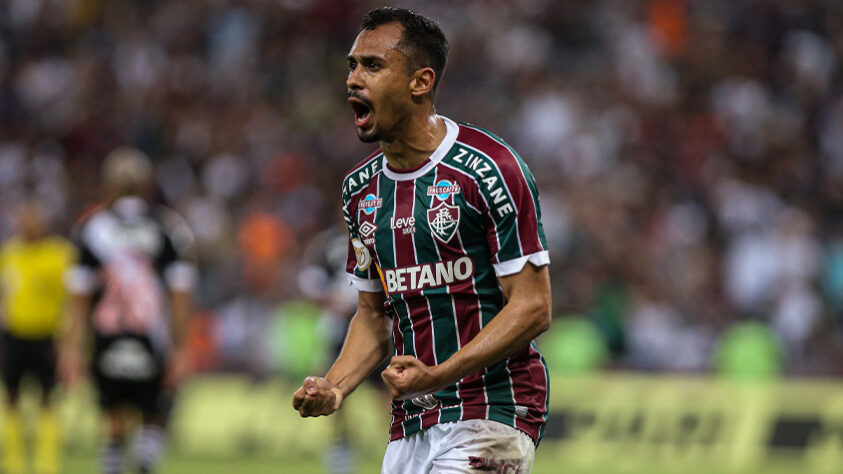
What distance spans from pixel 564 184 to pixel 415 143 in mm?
12566

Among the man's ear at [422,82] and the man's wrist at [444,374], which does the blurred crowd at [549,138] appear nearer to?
the man's ear at [422,82]

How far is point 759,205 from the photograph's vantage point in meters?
16.4

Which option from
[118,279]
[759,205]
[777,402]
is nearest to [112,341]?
[118,279]

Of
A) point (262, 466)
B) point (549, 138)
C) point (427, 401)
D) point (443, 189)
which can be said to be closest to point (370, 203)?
point (443, 189)

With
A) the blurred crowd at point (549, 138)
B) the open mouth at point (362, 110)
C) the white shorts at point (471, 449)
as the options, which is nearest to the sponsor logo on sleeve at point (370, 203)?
the open mouth at point (362, 110)

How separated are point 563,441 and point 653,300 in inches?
93.1

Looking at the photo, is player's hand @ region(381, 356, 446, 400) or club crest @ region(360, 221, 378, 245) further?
club crest @ region(360, 221, 378, 245)

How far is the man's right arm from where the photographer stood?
4.44m

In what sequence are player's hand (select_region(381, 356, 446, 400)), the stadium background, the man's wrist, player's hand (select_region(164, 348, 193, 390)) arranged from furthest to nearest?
1. the stadium background
2. player's hand (select_region(164, 348, 193, 390))
3. the man's wrist
4. player's hand (select_region(381, 356, 446, 400))

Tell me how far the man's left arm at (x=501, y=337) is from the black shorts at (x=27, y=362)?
9059mm

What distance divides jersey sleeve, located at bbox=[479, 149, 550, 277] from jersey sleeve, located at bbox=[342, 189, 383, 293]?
2.00ft

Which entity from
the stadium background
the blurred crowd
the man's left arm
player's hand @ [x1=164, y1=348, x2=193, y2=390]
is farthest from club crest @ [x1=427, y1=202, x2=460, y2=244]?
the blurred crowd

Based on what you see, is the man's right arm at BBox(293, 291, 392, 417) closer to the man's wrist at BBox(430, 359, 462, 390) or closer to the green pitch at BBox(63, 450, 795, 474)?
the man's wrist at BBox(430, 359, 462, 390)

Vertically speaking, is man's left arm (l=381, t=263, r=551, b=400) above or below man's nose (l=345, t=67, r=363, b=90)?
below
